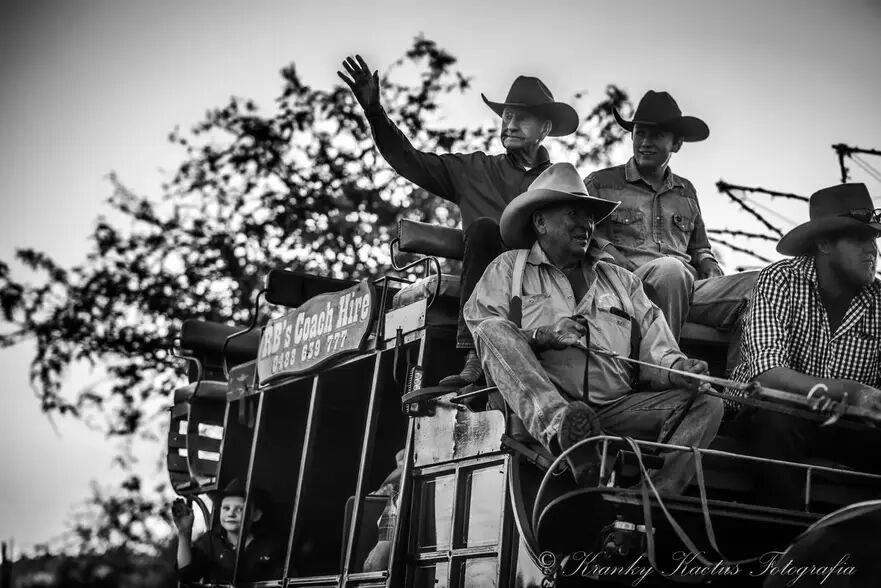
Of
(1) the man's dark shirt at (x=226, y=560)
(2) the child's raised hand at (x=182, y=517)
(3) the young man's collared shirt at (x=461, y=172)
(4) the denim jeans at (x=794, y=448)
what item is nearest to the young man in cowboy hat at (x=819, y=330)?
(4) the denim jeans at (x=794, y=448)

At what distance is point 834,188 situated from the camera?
18.6ft

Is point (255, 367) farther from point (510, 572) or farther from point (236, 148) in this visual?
point (236, 148)

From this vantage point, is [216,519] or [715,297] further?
[216,519]

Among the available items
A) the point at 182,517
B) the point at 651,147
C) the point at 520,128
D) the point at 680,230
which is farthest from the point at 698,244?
the point at 182,517

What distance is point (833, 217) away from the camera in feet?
18.3

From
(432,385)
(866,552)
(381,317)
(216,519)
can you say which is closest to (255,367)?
(216,519)

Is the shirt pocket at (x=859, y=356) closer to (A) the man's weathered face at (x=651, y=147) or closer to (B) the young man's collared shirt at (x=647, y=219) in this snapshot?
(B) the young man's collared shirt at (x=647, y=219)

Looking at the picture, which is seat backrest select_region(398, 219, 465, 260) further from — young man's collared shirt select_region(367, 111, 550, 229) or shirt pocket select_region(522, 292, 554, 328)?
shirt pocket select_region(522, 292, 554, 328)

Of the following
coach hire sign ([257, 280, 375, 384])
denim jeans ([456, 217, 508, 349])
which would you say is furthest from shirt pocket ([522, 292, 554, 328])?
coach hire sign ([257, 280, 375, 384])

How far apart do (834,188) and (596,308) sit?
4.30ft

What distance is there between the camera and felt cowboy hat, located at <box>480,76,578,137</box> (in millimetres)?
7004

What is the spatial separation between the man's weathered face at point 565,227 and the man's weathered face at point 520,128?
132cm

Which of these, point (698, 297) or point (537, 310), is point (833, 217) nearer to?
point (698, 297)

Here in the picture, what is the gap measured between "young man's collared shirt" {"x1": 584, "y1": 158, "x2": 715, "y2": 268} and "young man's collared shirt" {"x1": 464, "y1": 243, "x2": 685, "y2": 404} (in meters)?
1.00
